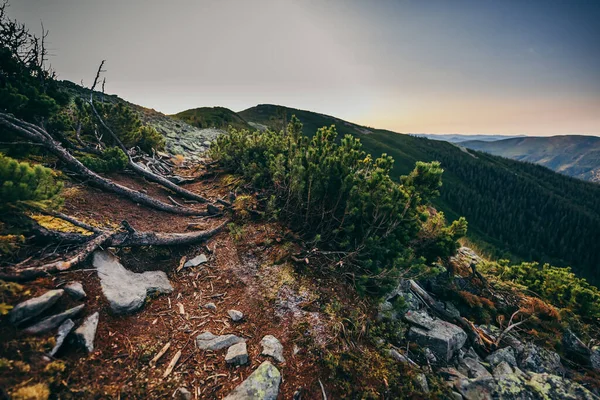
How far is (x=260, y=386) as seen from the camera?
3436 mm

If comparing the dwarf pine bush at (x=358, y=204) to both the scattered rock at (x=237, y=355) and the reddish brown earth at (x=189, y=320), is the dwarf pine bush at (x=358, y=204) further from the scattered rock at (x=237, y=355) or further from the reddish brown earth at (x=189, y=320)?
the scattered rock at (x=237, y=355)

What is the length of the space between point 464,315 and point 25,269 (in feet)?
29.7

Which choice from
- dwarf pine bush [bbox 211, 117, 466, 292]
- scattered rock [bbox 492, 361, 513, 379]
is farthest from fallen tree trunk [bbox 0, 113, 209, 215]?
scattered rock [bbox 492, 361, 513, 379]

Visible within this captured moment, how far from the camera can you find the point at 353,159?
602cm

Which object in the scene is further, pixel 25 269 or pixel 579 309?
pixel 579 309

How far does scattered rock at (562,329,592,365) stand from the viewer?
19.3 ft

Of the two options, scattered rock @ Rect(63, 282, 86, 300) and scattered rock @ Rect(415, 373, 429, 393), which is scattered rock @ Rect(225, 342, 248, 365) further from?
scattered rock @ Rect(415, 373, 429, 393)

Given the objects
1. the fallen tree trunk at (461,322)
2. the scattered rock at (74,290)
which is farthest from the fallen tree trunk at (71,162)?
the fallen tree trunk at (461,322)

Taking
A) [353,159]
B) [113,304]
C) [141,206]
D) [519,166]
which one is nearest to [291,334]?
[113,304]

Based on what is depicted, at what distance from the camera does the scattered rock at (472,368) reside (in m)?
4.75

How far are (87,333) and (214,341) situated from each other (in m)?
1.72

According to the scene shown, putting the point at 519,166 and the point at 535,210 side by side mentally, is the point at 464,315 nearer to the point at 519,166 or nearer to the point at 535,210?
the point at 535,210

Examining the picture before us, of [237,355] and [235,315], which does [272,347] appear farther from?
[235,315]

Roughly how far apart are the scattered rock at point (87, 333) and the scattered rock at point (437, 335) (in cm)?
544
